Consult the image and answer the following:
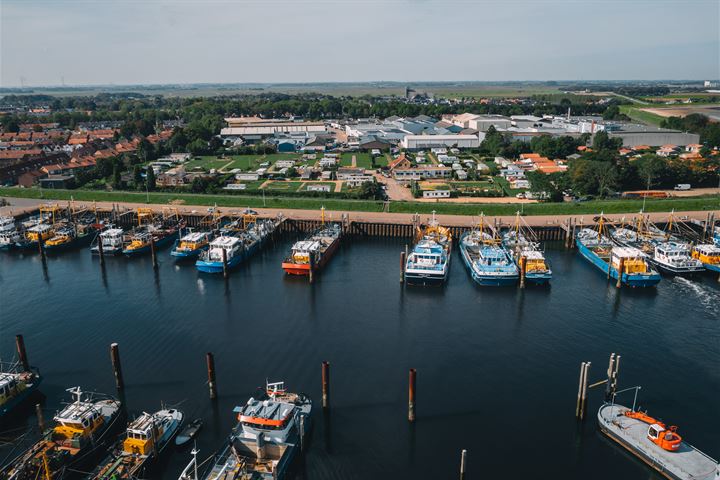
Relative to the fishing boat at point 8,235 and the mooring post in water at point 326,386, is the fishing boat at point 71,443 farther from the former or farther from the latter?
the fishing boat at point 8,235

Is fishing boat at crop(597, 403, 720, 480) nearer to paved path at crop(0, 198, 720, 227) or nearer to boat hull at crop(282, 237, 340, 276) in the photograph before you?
boat hull at crop(282, 237, 340, 276)

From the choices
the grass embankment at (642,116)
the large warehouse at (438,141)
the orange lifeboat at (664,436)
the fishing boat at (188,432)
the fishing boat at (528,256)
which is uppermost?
the grass embankment at (642,116)

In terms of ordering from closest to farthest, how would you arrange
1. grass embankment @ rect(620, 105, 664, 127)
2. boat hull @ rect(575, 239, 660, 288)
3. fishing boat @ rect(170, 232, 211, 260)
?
boat hull @ rect(575, 239, 660, 288), fishing boat @ rect(170, 232, 211, 260), grass embankment @ rect(620, 105, 664, 127)

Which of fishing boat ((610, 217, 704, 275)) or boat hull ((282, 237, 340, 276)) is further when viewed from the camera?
boat hull ((282, 237, 340, 276))

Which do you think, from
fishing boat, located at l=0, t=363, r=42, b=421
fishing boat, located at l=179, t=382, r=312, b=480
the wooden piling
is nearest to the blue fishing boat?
fishing boat, located at l=179, t=382, r=312, b=480

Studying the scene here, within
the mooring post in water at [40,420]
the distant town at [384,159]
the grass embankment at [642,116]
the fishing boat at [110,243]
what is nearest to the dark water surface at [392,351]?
the mooring post in water at [40,420]

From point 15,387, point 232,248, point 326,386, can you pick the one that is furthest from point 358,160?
point 15,387

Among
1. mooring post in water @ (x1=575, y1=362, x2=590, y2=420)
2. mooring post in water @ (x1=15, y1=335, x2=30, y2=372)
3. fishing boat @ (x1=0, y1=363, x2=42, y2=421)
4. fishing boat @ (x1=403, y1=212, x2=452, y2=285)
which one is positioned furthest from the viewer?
fishing boat @ (x1=403, y1=212, x2=452, y2=285)

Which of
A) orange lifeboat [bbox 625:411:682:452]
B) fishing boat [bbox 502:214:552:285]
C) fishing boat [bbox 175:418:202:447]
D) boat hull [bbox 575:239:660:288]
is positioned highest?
fishing boat [bbox 502:214:552:285]
